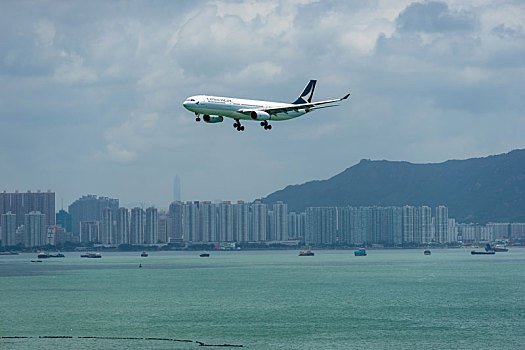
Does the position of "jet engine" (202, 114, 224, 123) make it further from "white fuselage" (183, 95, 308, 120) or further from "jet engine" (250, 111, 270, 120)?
"jet engine" (250, 111, 270, 120)

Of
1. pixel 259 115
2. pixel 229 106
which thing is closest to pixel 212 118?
pixel 229 106

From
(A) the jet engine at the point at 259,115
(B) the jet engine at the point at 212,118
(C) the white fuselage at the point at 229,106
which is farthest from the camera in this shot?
(A) the jet engine at the point at 259,115

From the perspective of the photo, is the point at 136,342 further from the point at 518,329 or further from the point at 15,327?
the point at 518,329

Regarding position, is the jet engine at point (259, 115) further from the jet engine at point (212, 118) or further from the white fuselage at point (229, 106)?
the jet engine at point (212, 118)

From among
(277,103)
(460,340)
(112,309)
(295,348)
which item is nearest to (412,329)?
(460,340)

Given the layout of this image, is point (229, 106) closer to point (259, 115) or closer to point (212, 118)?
point (212, 118)

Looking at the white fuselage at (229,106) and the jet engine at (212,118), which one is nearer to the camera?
the white fuselage at (229,106)

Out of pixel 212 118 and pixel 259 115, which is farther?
pixel 259 115

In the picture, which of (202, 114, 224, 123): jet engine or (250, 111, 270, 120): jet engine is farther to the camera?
(250, 111, 270, 120): jet engine
